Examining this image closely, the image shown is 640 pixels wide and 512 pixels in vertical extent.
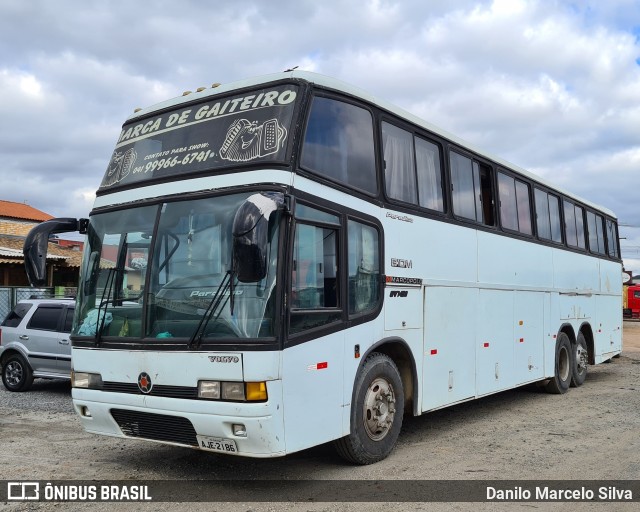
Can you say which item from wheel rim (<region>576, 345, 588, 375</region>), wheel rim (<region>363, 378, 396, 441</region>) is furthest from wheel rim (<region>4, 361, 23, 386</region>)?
wheel rim (<region>576, 345, 588, 375</region>)

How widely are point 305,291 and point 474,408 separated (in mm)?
5916

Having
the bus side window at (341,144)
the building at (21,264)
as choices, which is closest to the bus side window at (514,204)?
the bus side window at (341,144)

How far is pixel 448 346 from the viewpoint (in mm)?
7980

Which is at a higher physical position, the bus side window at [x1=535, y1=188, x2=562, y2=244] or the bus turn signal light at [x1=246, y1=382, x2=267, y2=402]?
the bus side window at [x1=535, y1=188, x2=562, y2=244]

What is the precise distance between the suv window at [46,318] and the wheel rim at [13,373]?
79 centimetres

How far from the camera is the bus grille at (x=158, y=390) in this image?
5355 millimetres

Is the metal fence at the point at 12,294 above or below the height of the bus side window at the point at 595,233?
below

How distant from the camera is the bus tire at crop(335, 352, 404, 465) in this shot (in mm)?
6199

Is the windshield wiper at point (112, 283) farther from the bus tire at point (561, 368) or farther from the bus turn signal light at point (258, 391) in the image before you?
the bus tire at point (561, 368)

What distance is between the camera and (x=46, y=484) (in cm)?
590

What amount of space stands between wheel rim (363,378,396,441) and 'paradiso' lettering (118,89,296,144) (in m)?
2.96

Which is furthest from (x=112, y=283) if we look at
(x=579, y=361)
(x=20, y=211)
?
(x=20, y=211)

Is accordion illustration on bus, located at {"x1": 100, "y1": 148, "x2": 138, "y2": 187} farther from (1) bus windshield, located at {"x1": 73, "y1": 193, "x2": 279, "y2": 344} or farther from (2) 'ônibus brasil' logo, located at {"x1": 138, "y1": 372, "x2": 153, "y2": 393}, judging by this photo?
(2) 'ônibus brasil' logo, located at {"x1": 138, "y1": 372, "x2": 153, "y2": 393}

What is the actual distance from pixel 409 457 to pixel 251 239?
3.46m
